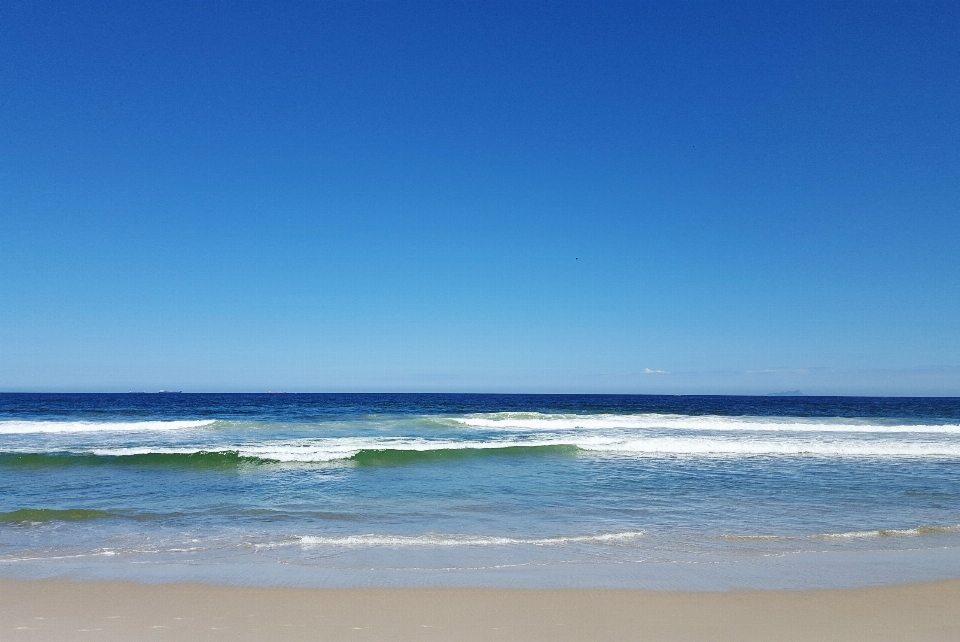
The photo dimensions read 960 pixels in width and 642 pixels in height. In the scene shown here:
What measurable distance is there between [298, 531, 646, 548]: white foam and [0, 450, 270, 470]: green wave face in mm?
9120

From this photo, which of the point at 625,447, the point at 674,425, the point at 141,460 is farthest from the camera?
the point at 674,425

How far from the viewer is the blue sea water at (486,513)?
7266 mm

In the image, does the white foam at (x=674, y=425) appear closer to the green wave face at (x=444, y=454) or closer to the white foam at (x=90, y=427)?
the green wave face at (x=444, y=454)

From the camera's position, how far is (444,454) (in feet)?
61.1

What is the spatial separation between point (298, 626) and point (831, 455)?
18.8m

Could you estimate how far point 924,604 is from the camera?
20.3ft

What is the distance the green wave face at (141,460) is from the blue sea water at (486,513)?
3.2 inches

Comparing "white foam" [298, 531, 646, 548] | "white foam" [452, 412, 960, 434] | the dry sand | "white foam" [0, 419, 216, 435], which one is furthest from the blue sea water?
"white foam" [452, 412, 960, 434]

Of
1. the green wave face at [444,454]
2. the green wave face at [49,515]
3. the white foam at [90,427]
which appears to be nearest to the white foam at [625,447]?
the green wave face at [444,454]

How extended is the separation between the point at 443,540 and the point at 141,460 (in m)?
12.3

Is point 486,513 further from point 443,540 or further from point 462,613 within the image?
point 462,613

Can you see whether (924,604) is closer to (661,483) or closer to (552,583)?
(552,583)

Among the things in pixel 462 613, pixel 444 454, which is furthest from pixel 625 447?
pixel 462 613

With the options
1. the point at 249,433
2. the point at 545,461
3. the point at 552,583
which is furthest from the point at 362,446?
the point at 552,583
